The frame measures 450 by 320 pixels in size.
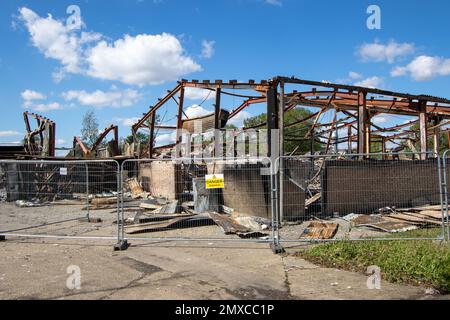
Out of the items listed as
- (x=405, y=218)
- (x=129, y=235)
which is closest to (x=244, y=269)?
(x=129, y=235)

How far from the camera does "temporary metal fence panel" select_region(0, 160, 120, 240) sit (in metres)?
10.1

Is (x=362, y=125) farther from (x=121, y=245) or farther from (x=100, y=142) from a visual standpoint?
(x=100, y=142)

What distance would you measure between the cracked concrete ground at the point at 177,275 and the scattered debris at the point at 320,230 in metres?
1.31

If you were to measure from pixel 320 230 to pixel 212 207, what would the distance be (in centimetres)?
389

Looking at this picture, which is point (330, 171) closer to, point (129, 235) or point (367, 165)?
point (367, 165)

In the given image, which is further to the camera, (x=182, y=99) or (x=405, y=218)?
(x=182, y=99)

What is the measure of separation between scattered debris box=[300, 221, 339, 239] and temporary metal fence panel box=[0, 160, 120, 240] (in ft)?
14.4

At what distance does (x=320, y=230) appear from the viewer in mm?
8977

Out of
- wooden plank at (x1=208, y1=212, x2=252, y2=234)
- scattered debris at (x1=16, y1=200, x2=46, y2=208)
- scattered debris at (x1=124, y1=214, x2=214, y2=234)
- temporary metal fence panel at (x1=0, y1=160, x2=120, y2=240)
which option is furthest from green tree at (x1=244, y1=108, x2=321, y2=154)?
scattered debris at (x1=16, y1=200, x2=46, y2=208)

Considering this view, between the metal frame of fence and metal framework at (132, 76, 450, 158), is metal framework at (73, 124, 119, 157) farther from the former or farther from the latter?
the metal frame of fence

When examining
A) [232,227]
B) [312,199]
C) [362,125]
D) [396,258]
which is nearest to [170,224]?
[232,227]

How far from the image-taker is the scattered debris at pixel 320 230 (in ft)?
28.1
